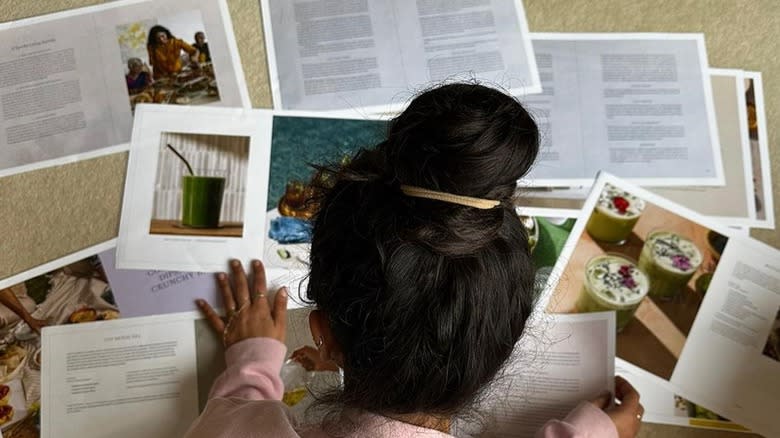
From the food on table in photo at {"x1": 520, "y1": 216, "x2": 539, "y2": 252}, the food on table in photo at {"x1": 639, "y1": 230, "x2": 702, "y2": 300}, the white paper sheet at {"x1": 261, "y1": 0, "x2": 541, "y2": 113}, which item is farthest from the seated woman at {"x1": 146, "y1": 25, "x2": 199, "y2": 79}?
the food on table in photo at {"x1": 639, "y1": 230, "x2": 702, "y2": 300}

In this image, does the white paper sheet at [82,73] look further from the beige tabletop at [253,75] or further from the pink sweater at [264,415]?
the pink sweater at [264,415]

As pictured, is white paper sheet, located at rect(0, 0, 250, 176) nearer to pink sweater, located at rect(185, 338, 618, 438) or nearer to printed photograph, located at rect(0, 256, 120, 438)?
printed photograph, located at rect(0, 256, 120, 438)

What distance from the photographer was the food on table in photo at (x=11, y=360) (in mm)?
769

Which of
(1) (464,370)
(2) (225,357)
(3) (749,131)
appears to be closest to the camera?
(1) (464,370)

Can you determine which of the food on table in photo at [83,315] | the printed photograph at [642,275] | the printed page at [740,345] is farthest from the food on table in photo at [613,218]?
the food on table in photo at [83,315]

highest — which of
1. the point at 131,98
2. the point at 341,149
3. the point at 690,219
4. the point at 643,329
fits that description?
the point at 131,98

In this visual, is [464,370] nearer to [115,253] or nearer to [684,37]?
[115,253]

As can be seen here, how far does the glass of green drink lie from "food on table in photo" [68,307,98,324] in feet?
0.47

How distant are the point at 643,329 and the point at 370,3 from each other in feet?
1.75

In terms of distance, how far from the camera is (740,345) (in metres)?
0.82

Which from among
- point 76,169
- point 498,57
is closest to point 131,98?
point 76,169

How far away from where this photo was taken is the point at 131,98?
83cm

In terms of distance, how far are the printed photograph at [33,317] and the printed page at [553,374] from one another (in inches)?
18.4

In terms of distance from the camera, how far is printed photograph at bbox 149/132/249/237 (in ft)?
2.67
